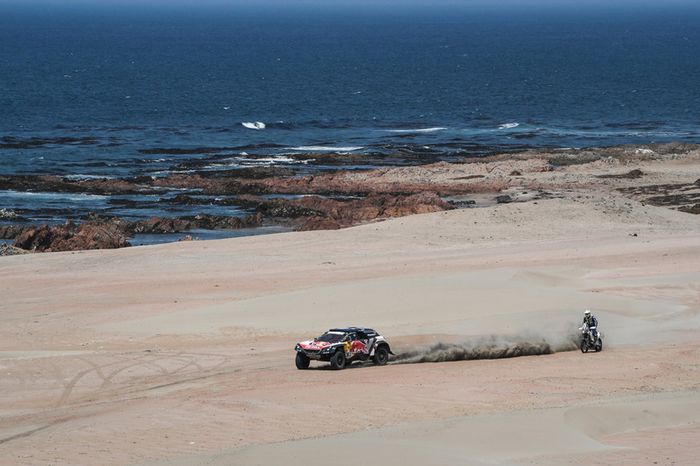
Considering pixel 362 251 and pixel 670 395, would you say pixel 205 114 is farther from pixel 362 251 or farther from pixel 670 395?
pixel 670 395

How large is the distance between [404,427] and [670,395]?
19.8ft

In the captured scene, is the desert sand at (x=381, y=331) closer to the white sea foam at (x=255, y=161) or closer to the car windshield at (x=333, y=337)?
the car windshield at (x=333, y=337)

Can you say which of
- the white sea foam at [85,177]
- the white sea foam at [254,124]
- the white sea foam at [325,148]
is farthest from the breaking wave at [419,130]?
the white sea foam at [85,177]

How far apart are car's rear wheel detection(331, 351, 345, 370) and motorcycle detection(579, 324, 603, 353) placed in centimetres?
630

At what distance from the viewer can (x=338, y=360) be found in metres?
27.0

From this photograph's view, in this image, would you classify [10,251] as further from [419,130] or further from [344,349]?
[419,130]

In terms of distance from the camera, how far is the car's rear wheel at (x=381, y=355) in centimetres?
2766

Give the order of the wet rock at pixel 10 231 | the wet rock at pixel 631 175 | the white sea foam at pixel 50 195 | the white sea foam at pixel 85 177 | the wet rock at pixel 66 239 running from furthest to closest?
1. the white sea foam at pixel 85 177
2. the wet rock at pixel 631 175
3. the white sea foam at pixel 50 195
4. the wet rock at pixel 10 231
5. the wet rock at pixel 66 239

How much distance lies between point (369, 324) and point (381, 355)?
14.7 ft

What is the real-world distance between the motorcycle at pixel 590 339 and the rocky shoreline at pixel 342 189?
2336 centimetres

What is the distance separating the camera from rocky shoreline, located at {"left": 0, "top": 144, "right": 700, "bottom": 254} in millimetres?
52312

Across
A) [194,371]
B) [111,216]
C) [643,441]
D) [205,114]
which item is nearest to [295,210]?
[111,216]

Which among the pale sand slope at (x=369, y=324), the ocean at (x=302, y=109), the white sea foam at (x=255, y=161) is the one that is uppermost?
the pale sand slope at (x=369, y=324)

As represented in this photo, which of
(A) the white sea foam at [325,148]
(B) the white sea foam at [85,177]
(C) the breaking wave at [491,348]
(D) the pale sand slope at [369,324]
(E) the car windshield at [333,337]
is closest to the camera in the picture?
(D) the pale sand slope at [369,324]
